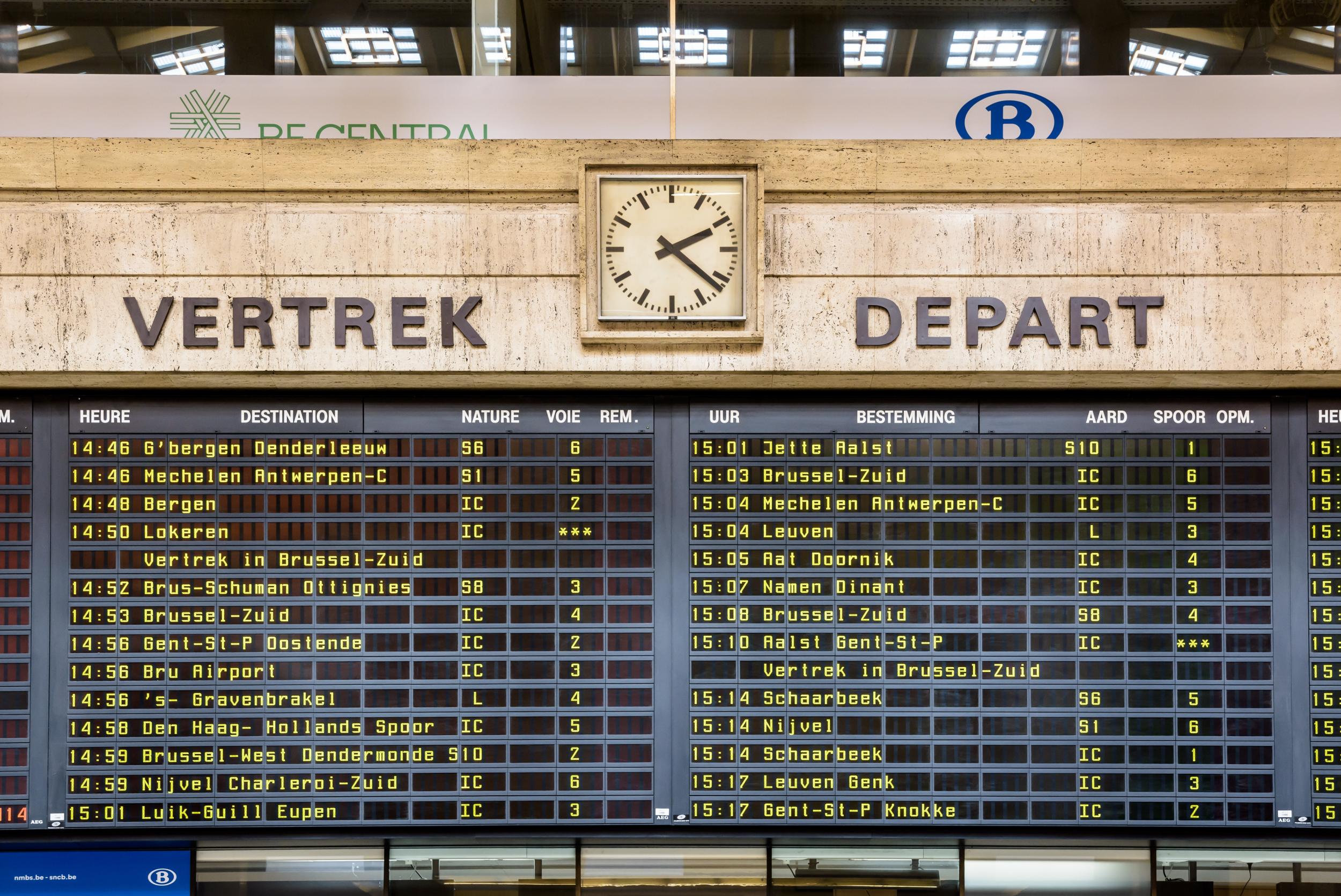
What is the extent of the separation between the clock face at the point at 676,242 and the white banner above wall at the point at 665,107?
606mm

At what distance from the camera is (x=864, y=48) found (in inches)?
194

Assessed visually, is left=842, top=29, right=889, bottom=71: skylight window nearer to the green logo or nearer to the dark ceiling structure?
the dark ceiling structure

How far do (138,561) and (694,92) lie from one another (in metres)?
4.05

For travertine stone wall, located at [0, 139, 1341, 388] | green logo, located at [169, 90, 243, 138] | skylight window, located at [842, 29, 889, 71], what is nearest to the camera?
travertine stone wall, located at [0, 139, 1341, 388]

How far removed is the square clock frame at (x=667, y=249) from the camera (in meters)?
4.40

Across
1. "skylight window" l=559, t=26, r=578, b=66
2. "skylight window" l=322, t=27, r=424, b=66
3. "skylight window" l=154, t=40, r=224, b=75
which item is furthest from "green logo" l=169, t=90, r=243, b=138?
"skylight window" l=559, t=26, r=578, b=66

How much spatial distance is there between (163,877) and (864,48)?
20.0 ft

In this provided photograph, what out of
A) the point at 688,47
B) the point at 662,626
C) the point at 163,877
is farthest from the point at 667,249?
the point at 163,877

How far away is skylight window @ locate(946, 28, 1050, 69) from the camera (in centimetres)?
488

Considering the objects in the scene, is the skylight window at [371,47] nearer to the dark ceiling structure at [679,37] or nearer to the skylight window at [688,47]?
the dark ceiling structure at [679,37]

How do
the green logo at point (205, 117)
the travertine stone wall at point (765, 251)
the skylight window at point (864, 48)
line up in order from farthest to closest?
the skylight window at point (864, 48)
the green logo at point (205, 117)
the travertine stone wall at point (765, 251)

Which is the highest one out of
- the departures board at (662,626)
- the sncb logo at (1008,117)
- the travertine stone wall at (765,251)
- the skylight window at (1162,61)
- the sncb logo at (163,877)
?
the skylight window at (1162,61)

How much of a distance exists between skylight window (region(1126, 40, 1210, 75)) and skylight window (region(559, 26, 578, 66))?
3249mm

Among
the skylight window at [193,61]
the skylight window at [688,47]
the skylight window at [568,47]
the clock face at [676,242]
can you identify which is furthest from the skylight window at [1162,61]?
the skylight window at [193,61]
